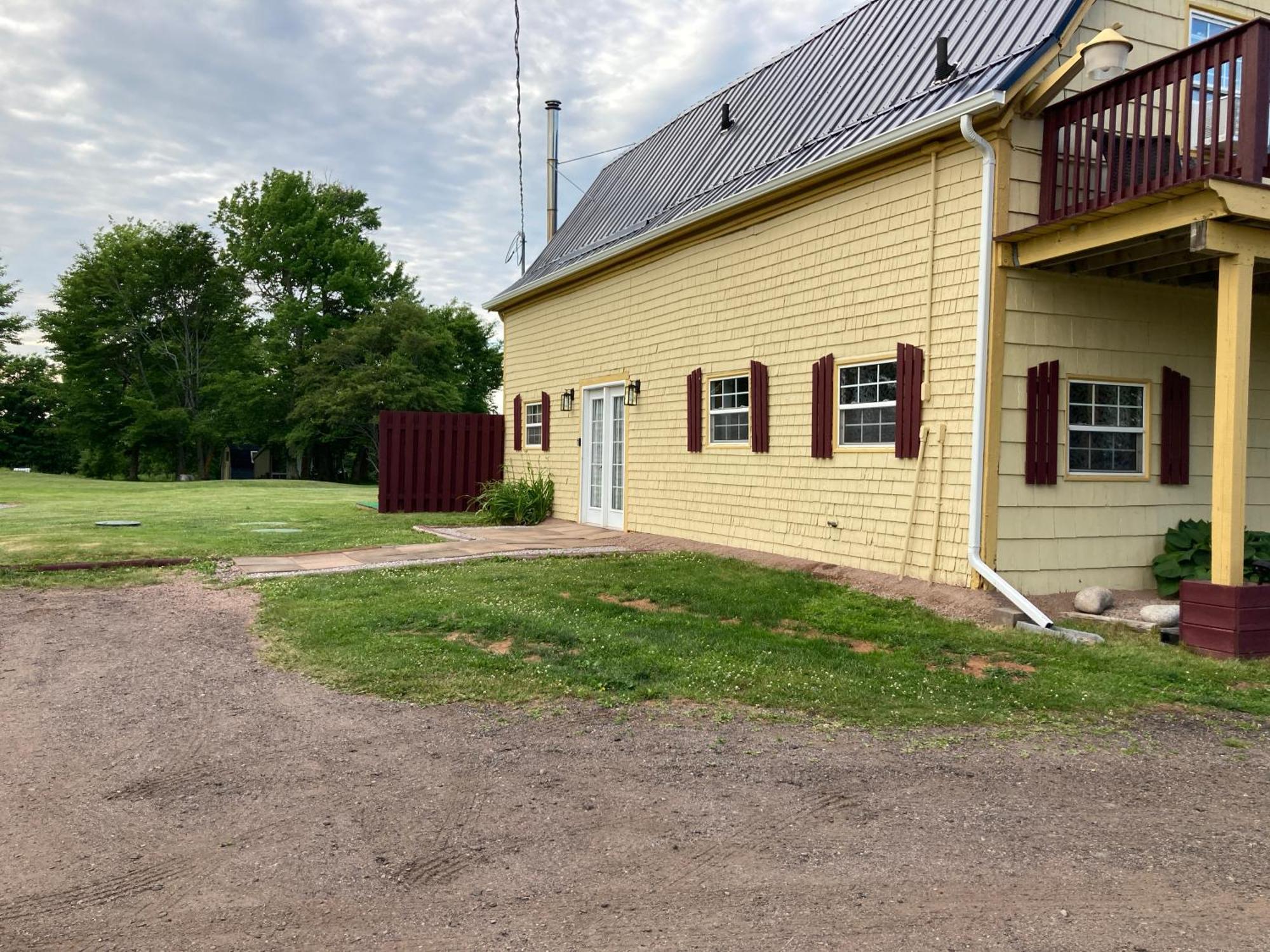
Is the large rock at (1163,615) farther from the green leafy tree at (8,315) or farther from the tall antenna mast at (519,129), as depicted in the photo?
the green leafy tree at (8,315)

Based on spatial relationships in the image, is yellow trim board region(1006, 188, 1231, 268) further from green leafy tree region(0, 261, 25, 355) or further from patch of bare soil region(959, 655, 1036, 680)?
green leafy tree region(0, 261, 25, 355)

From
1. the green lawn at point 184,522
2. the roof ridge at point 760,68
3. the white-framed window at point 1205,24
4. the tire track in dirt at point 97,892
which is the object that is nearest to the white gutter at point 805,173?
the roof ridge at point 760,68

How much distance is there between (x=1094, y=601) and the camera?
23.5ft

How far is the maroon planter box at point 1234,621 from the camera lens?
5.99 metres

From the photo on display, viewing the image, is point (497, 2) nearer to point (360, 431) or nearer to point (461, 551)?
point (461, 551)

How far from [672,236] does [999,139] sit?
501cm

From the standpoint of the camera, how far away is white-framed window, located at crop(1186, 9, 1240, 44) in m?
8.40

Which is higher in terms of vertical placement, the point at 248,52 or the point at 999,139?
the point at 248,52

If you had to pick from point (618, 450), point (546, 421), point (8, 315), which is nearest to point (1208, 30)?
point (618, 450)

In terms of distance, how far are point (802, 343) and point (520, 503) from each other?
645 centimetres

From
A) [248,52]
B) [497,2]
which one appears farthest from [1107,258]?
[248,52]

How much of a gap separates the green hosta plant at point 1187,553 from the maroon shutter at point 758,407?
3921 millimetres

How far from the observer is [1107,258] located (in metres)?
7.35

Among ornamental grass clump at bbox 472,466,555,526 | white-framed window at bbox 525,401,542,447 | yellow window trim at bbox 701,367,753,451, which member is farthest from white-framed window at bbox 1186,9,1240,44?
white-framed window at bbox 525,401,542,447
